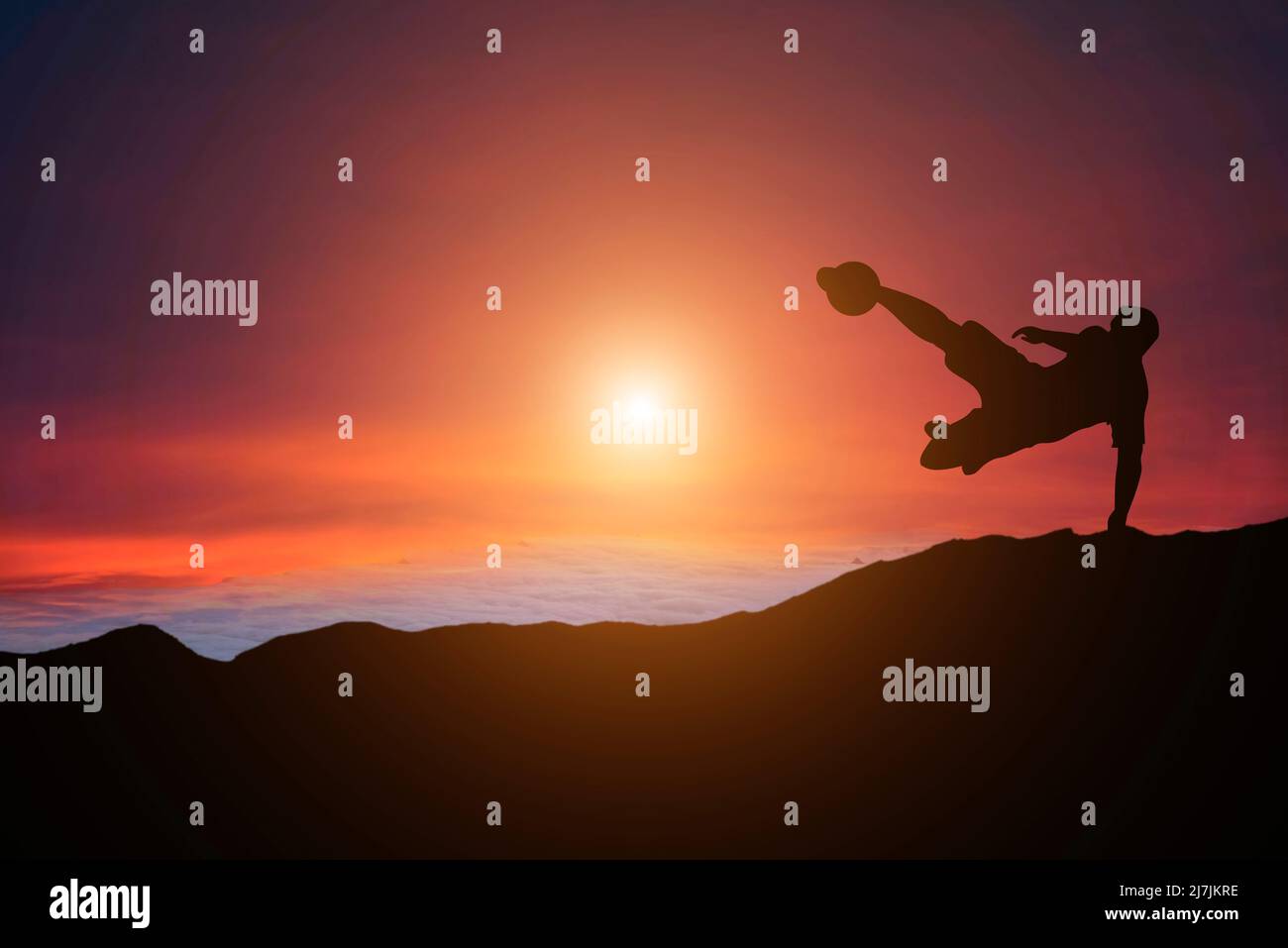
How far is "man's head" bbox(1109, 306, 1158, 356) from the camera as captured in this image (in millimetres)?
9695

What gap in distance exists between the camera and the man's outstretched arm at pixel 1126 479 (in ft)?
31.7

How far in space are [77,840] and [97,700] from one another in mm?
1354

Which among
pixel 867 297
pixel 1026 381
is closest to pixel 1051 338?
pixel 1026 381

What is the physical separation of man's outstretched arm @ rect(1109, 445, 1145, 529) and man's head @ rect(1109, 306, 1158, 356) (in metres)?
1.02

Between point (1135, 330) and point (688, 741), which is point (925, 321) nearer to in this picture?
point (1135, 330)

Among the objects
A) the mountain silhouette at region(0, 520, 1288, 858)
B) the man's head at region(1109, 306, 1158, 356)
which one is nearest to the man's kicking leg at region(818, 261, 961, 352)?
the man's head at region(1109, 306, 1158, 356)

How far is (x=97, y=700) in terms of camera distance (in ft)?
32.2

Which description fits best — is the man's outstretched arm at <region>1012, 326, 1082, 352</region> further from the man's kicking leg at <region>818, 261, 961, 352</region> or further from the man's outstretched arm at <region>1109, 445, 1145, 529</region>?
the man's outstretched arm at <region>1109, 445, 1145, 529</region>

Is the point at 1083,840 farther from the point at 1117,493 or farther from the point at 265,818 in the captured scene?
the point at 265,818

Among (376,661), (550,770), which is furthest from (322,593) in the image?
(550,770)

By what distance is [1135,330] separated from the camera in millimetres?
9750

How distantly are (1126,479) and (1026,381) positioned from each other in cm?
137

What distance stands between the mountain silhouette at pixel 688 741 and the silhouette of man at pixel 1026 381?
4.11ft

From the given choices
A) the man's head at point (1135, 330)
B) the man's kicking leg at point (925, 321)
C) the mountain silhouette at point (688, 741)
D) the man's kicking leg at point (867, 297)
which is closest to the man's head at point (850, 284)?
the man's kicking leg at point (867, 297)
